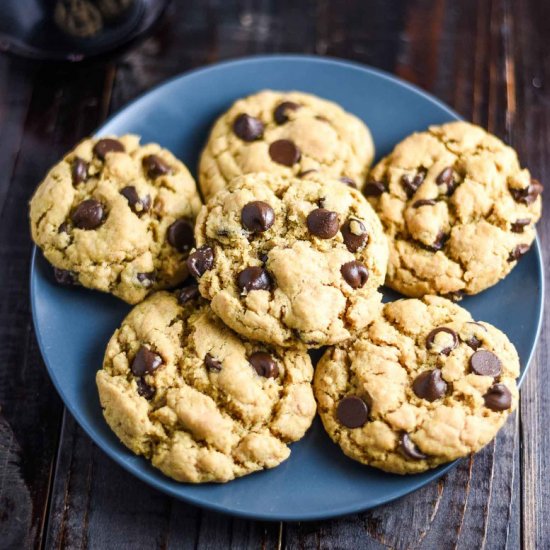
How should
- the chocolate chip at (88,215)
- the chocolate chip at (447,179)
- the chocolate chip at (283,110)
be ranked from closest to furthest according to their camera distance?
the chocolate chip at (88,215) → the chocolate chip at (447,179) → the chocolate chip at (283,110)

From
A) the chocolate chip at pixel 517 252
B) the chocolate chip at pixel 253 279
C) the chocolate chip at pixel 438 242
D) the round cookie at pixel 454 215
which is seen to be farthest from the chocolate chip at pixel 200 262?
the chocolate chip at pixel 517 252

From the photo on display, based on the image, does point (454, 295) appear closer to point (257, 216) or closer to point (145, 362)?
point (257, 216)

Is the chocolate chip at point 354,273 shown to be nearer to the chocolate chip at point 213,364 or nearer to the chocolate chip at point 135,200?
the chocolate chip at point 213,364

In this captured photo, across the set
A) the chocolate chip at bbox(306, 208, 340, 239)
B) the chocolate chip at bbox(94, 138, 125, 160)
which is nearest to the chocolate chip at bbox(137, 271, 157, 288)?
the chocolate chip at bbox(94, 138, 125, 160)

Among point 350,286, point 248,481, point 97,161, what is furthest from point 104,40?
point 248,481

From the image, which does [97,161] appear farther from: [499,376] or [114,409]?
[499,376]

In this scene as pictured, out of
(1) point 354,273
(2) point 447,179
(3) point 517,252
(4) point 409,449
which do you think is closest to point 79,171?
(1) point 354,273
